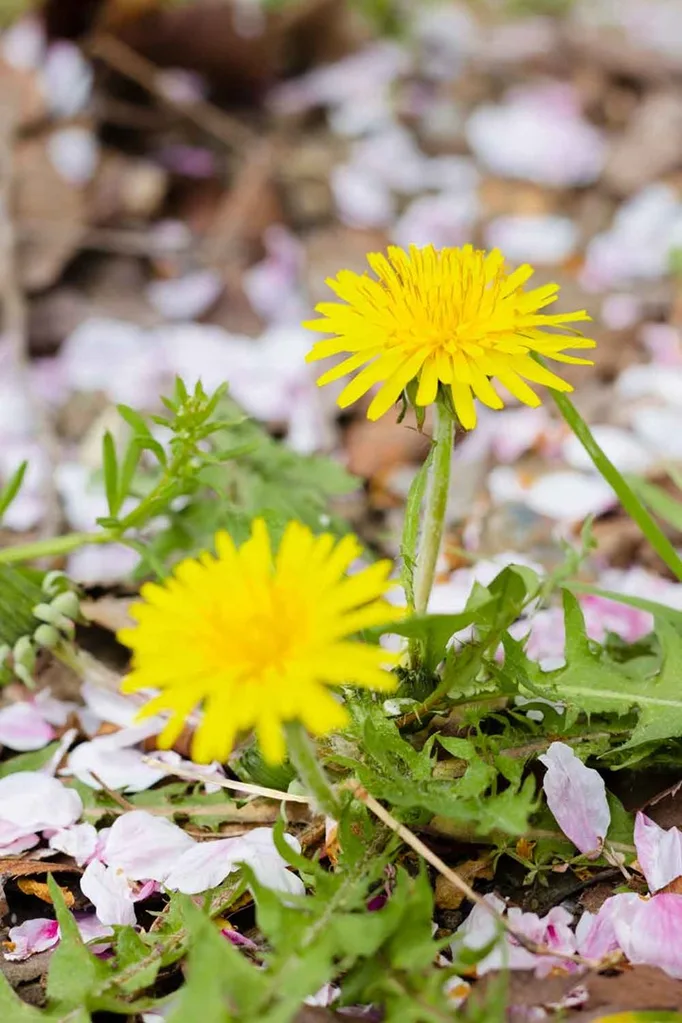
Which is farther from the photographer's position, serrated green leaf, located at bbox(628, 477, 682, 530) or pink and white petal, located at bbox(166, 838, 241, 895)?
serrated green leaf, located at bbox(628, 477, 682, 530)

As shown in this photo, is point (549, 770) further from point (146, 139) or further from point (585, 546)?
point (146, 139)

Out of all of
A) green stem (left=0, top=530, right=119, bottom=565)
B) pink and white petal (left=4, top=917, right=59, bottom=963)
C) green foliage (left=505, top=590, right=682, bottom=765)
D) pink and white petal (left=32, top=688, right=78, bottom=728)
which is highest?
green stem (left=0, top=530, right=119, bottom=565)

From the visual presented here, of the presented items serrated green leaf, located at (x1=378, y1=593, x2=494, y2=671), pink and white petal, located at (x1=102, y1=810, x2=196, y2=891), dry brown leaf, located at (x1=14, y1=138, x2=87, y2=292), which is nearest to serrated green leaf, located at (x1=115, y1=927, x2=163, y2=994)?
pink and white petal, located at (x1=102, y1=810, x2=196, y2=891)

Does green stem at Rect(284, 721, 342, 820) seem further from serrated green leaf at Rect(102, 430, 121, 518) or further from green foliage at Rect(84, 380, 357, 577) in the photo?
serrated green leaf at Rect(102, 430, 121, 518)

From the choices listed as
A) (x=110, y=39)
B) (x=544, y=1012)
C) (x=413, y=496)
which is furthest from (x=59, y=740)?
(x=110, y=39)

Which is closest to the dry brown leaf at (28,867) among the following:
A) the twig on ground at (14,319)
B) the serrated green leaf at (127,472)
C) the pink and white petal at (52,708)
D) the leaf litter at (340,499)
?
the leaf litter at (340,499)
